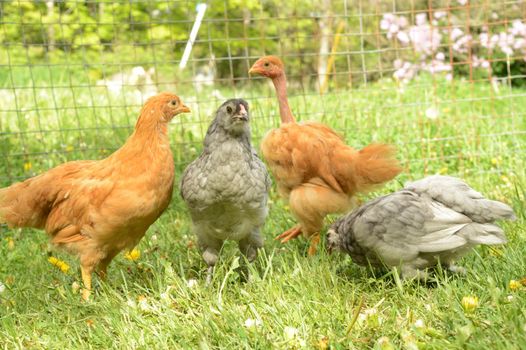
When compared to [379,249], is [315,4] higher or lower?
higher

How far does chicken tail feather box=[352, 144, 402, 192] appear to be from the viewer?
15.3 ft

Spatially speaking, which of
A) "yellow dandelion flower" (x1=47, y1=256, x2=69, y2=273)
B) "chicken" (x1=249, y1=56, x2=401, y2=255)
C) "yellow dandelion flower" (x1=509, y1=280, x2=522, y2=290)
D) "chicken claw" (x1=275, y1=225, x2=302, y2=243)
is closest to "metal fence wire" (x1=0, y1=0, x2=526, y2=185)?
"chicken" (x1=249, y1=56, x2=401, y2=255)

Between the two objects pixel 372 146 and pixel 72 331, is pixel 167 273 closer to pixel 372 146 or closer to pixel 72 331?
pixel 72 331

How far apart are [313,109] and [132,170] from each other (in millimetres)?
3444

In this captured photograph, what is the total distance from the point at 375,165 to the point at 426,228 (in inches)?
Answer: 38.1

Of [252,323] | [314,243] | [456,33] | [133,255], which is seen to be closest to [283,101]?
[314,243]

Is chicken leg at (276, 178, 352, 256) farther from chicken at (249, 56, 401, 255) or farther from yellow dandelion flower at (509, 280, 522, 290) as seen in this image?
yellow dandelion flower at (509, 280, 522, 290)

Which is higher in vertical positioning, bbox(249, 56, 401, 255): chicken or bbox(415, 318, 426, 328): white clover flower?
bbox(249, 56, 401, 255): chicken

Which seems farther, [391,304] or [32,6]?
[32,6]

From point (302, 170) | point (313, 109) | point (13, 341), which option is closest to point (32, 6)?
point (313, 109)

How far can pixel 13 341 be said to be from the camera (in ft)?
11.4

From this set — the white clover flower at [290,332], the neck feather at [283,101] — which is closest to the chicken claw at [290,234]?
the neck feather at [283,101]

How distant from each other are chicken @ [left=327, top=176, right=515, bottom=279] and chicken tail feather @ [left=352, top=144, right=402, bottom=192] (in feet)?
2.22

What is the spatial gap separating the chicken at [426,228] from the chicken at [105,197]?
1.22 meters
